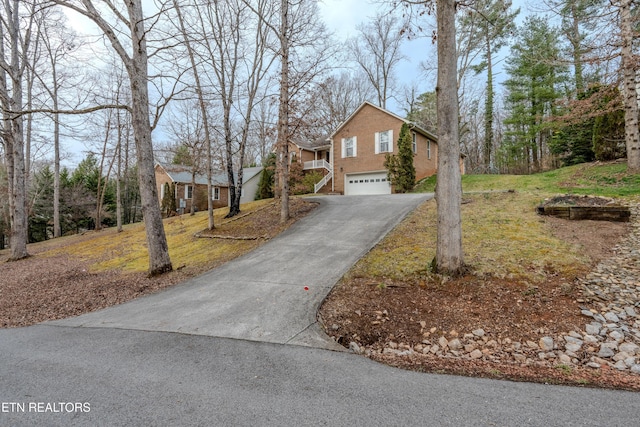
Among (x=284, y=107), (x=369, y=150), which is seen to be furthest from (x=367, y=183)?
(x=284, y=107)

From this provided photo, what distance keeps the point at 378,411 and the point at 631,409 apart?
184 cm

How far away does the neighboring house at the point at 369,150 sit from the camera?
18891 millimetres

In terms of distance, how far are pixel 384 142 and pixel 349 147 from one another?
8.17 ft

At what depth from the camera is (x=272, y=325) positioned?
13.0ft

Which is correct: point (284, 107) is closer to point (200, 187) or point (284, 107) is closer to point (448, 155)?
point (448, 155)

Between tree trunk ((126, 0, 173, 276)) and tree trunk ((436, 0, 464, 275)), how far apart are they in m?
6.26

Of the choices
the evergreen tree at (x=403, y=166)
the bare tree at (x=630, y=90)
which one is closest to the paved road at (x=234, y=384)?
the bare tree at (x=630, y=90)

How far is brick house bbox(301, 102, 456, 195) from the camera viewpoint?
1889 cm

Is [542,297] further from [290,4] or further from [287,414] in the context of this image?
[290,4]

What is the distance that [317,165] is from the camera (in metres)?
23.3

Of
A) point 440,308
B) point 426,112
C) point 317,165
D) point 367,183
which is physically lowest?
point 440,308

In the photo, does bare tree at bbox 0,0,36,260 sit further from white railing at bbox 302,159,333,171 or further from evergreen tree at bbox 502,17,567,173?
evergreen tree at bbox 502,17,567,173

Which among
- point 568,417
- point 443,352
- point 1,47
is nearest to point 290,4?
point 1,47

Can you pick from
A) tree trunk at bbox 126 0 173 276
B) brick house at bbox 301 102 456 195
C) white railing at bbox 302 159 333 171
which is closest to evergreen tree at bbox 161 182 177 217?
white railing at bbox 302 159 333 171
